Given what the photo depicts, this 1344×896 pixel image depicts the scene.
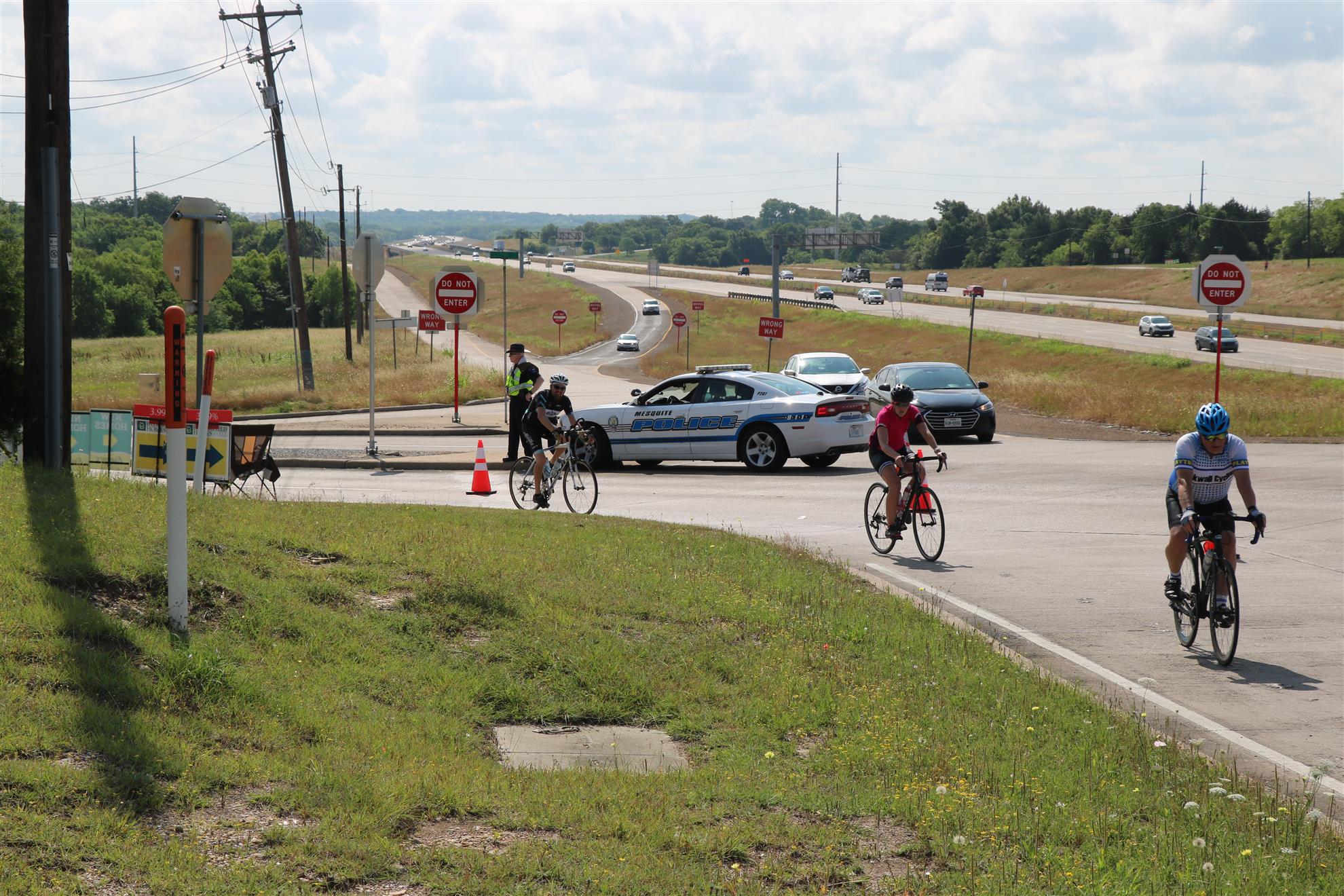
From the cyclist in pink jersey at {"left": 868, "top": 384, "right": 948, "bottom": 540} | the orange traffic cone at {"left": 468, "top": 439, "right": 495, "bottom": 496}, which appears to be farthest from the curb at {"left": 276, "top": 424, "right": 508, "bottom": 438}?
the cyclist in pink jersey at {"left": 868, "top": 384, "right": 948, "bottom": 540}

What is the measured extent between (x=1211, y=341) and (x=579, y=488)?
50851mm

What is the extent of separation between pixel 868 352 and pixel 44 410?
201 ft

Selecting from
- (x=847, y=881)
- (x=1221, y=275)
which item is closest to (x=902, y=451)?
(x=847, y=881)

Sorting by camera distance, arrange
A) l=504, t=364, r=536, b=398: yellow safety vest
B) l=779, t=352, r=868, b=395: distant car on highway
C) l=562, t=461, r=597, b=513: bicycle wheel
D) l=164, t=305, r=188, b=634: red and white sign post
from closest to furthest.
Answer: l=164, t=305, r=188, b=634: red and white sign post → l=562, t=461, r=597, b=513: bicycle wheel → l=504, t=364, r=536, b=398: yellow safety vest → l=779, t=352, r=868, b=395: distant car on highway

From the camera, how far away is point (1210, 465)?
8555 millimetres

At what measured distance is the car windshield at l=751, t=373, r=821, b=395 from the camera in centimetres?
1994

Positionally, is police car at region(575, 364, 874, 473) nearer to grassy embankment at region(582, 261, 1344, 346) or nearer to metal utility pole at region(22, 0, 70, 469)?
metal utility pole at region(22, 0, 70, 469)

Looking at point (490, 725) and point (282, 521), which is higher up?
point (282, 521)

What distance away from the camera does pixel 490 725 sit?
6016 millimetres

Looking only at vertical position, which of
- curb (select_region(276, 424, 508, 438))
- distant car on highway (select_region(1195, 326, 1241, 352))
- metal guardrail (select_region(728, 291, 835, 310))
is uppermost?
metal guardrail (select_region(728, 291, 835, 310))

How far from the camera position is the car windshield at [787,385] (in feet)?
65.4

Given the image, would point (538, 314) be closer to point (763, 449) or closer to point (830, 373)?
point (830, 373)

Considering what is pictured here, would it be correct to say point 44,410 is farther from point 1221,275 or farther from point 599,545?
point 1221,275

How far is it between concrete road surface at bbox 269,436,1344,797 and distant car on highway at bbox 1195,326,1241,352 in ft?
118
